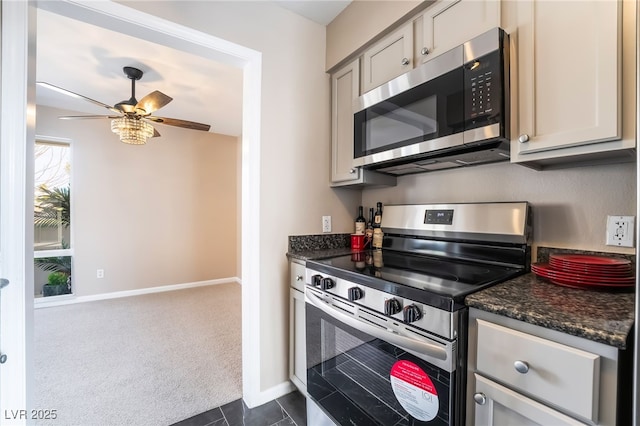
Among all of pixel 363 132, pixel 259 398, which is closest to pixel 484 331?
pixel 363 132

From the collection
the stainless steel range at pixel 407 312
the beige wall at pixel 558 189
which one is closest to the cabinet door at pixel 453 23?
A: the beige wall at pixel 558 189

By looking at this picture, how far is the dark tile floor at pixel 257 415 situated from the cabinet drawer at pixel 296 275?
2.38 ft

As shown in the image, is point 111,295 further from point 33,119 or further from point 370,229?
point 370,229

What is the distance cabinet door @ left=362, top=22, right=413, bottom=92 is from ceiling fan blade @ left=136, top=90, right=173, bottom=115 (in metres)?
1.72

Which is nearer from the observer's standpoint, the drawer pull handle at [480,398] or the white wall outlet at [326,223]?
the drawer pull handle at [480,398]

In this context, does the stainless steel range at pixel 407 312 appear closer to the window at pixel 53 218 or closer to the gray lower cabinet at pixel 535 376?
the gray lower cabinet at pixel 535 376

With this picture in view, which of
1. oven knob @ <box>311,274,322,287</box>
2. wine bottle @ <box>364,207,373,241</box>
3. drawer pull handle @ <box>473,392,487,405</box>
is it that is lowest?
drawer pull handle @ <box>473,392,487,405</box>

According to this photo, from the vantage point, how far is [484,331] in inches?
33.5


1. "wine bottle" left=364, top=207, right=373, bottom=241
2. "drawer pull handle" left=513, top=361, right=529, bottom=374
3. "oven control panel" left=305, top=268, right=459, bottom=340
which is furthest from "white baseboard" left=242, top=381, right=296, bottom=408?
"drawer pull handle" left=513, top=361, right=529, bottom=374

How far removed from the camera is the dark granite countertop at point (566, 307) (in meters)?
0.66

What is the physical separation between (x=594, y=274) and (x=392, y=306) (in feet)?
2.27

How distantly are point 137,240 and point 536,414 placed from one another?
15.3ft

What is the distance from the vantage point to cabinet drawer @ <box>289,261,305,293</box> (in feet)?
5.54

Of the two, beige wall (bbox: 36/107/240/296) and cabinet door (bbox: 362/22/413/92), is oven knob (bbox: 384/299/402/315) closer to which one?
cabinet door (bbox: 362/22/413/92)
